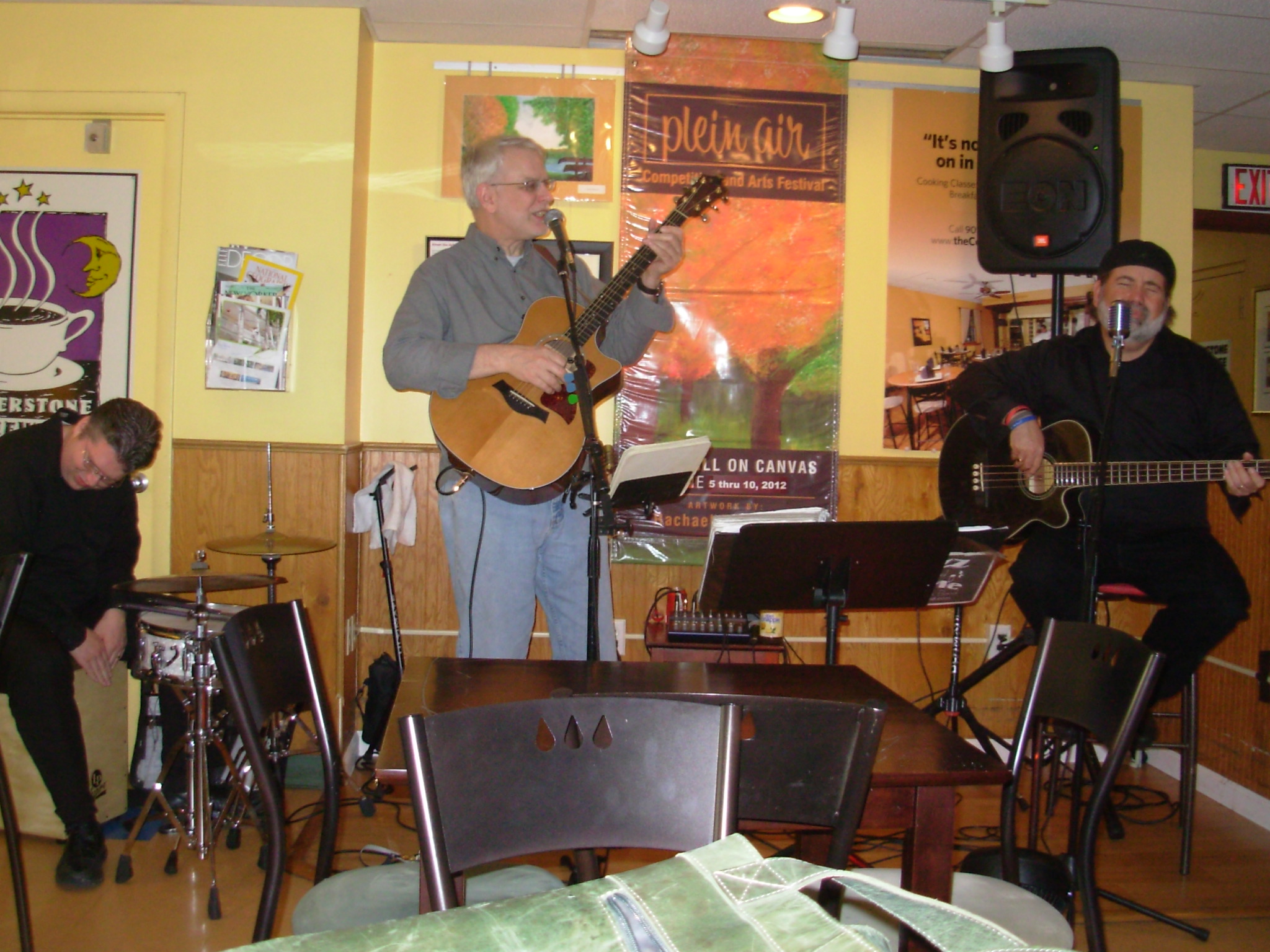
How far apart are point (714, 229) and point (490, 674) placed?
2.51m

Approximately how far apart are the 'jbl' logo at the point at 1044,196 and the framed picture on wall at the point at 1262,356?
2.55m

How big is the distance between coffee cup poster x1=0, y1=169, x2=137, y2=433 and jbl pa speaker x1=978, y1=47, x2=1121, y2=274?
3.14 m

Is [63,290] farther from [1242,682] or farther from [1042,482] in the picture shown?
[1242,682]

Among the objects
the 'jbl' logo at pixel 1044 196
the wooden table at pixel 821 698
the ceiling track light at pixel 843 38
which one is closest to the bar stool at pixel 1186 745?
the 'jbl' logo at pixel 1044 196

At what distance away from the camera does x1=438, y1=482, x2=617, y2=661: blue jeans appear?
2.57m

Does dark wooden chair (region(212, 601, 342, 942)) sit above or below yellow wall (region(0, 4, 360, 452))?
below

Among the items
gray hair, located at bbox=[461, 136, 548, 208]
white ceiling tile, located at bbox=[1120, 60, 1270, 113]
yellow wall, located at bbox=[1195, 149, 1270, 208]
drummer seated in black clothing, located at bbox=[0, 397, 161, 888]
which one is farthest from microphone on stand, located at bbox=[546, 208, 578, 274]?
yellow wall, located at bbox=[1195, 149, 1270, 208]

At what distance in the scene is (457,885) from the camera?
128 cm

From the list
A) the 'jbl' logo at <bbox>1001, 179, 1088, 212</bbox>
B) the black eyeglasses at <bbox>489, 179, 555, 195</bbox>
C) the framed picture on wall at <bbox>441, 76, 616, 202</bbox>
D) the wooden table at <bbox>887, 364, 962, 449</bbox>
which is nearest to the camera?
the black eyeglasses at <bbox>489, 179, 555, 195</bbox>

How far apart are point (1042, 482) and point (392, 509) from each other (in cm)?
219

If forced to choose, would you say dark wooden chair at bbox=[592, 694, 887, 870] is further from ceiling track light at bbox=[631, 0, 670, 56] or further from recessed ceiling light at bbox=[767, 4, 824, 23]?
recessed ceiling light at bbox=[767, 4, 824, 23]

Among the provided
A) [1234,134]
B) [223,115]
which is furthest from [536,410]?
[1234,134]

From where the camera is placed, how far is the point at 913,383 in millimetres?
3951

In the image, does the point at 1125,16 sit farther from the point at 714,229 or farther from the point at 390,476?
the point at 390,476
